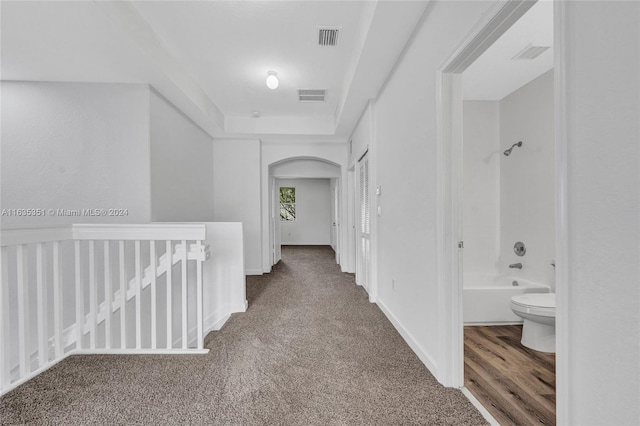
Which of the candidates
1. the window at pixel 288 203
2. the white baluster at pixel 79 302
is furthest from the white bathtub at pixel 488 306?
the window at pixel 288 203

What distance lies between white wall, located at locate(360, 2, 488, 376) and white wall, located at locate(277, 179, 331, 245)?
814cm

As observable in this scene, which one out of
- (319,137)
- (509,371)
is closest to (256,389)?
(509,371)

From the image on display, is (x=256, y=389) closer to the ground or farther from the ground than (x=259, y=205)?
closer to the ground

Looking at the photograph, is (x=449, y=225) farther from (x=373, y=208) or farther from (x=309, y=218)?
(x=309, y=218)

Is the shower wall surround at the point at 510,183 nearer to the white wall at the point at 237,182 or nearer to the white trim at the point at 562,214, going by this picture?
the white trim at the point at 562,214

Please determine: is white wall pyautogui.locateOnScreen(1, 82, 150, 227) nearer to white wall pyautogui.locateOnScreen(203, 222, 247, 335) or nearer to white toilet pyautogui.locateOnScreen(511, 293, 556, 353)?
white wall pyautogui.locateOnScreen(203, 222, 247, 335)

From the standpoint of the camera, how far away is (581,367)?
98 centimetres

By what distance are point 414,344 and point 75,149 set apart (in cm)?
386

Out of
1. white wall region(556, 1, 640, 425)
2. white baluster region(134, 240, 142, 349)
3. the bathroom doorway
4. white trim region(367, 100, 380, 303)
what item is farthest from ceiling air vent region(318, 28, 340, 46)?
white baluster region(134, 240, 142, 349)

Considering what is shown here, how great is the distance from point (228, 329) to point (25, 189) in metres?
2.67

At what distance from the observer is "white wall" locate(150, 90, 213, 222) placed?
362 cm

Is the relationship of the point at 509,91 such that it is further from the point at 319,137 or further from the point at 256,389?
the point at 256,389

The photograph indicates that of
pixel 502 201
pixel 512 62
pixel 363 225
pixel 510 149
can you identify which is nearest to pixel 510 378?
pixel 502 201

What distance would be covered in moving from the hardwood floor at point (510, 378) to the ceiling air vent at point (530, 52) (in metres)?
2.43
